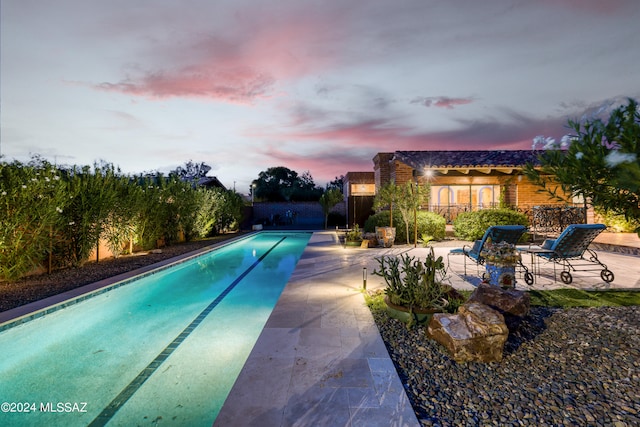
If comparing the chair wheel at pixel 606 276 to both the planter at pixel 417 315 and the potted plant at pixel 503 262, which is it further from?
the planter at pixel 417 315

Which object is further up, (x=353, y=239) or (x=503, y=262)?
(x=503, y=262)

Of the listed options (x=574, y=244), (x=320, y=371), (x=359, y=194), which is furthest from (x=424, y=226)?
(x=359, y=194)

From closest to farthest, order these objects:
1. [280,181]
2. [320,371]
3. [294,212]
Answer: [320,371], [294,212], [280,181]

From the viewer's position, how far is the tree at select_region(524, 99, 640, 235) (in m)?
2.22

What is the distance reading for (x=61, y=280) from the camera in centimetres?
669

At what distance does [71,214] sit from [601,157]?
10416 mm

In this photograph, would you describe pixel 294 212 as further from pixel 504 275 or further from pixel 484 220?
pixel 504 275

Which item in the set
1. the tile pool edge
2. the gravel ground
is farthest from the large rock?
the gravel ground

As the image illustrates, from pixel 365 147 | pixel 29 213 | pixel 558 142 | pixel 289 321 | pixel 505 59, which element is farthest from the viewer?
pixel 365 147

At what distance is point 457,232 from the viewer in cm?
1319

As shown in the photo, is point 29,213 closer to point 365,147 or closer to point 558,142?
point 558,142

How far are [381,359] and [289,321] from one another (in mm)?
1497

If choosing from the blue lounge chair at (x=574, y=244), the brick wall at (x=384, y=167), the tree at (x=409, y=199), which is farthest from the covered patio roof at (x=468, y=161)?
the blue lounge chair at (x=574, y=244)

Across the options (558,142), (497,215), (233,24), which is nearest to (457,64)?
(497,215)
